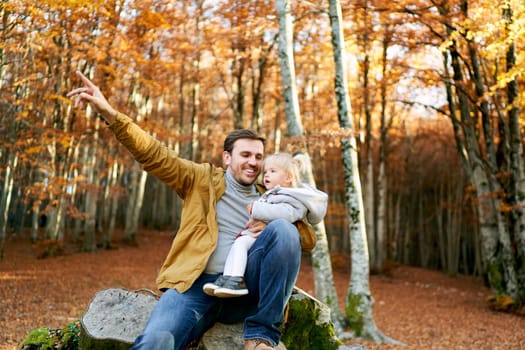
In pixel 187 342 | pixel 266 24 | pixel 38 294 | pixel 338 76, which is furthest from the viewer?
pixel 266 24

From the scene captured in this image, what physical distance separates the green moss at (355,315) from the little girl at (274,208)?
191 inches

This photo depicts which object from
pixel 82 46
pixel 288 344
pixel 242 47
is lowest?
pixel 288 344

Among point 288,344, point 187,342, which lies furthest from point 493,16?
point 187,342

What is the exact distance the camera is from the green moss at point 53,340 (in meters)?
3.65

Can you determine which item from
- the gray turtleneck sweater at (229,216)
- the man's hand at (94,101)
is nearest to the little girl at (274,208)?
the gray turtleneck sweater at (229,216)

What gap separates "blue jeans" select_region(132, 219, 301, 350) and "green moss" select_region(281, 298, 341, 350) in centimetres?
86

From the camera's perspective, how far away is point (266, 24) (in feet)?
33.0

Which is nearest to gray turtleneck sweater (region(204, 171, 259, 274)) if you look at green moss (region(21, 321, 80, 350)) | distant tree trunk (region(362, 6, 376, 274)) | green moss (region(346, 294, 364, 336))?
green moss (region(21, 321, 80, 350))

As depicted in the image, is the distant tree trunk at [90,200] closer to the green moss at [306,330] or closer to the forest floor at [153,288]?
the forest floor at [153,288]

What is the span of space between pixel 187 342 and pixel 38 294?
8173 millimetres

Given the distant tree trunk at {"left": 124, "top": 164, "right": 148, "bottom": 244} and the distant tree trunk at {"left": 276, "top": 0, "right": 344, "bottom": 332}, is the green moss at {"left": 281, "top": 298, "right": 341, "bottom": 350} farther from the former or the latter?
the distant tree trunk at {"left": 124, "top": 164, "right": 148, "bottom": 244}

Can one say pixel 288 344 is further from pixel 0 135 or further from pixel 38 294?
pixel 0 135

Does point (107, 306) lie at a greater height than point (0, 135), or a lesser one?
lesser

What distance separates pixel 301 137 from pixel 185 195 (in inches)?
178
